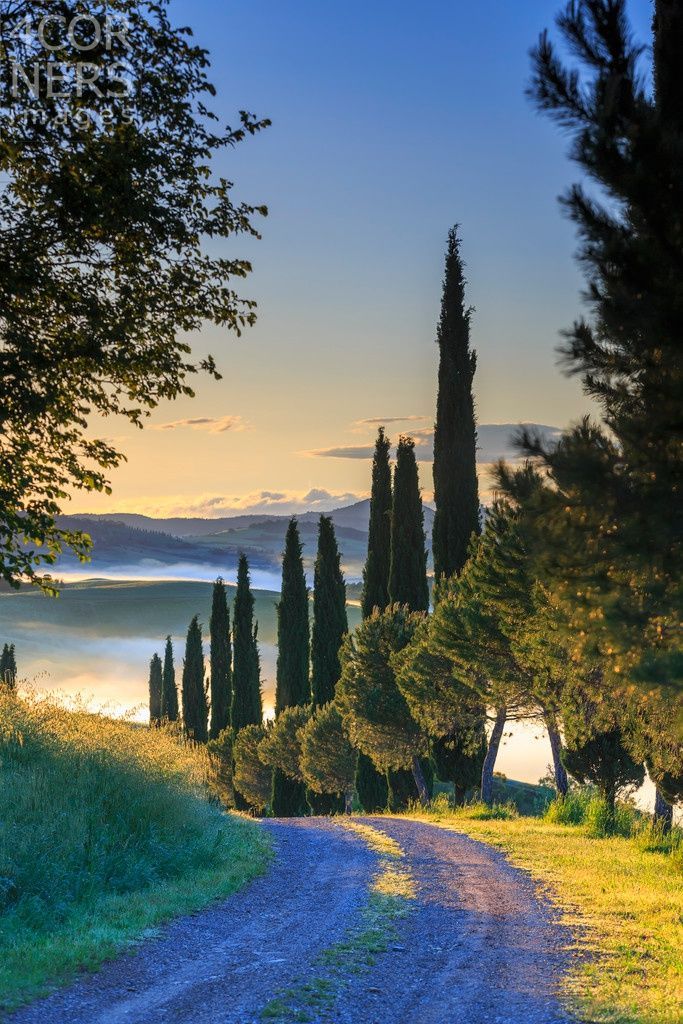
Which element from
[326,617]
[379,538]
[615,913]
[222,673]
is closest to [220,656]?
[222,673]

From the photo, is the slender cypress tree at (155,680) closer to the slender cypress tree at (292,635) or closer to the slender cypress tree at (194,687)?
the slender cypress tree at (194,687)

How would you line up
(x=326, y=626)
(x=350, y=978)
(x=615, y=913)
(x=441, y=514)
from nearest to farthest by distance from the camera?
(x=350, y=978) → (x=615, y=913) → (x=441, y=514) → (x=326, y=626)

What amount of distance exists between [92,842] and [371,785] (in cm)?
2801

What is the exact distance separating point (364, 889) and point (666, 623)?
591cm

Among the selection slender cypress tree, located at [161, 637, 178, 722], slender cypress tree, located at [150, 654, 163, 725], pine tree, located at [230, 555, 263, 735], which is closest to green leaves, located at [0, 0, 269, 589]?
pine tree, located at [230, 555, 263, 735]

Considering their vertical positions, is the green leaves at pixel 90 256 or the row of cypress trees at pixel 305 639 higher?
the green leaves at pixel 90 256

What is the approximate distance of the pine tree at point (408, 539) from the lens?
131ft

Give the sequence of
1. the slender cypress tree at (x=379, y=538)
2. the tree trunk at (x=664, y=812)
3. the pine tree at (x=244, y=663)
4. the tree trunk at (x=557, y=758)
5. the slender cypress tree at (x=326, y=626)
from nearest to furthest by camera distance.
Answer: the tree trunk at (x=664, y=812) < the tree trunk at (x=557, y=758) < the slender cypress tree at (x=379, y=538) < the slender cypress tree at (x=326, y=626) < the pine tree at (x=244, y=663)

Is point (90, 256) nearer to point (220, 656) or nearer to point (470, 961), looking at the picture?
point (470, 961)

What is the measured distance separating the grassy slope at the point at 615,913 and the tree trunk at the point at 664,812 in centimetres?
216

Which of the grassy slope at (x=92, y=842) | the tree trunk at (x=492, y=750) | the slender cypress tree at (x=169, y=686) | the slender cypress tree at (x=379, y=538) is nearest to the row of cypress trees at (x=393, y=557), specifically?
the slender cypress tree at (x=379, y=538)

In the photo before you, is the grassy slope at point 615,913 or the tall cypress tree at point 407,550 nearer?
the grassy slope at point 615,913

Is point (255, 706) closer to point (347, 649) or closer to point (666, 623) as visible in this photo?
point (347, 649)

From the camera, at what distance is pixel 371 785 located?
1522 inches
